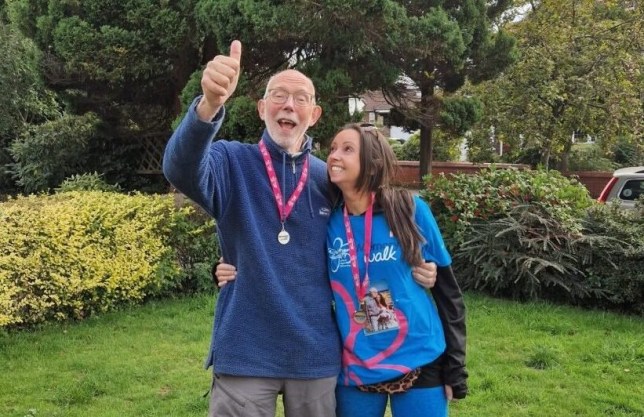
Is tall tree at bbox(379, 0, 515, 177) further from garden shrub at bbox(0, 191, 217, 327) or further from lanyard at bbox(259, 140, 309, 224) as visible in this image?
lanyard at bbox(259, 140, 309, 224)

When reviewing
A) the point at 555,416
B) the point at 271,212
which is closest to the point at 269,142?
the point at 271,212

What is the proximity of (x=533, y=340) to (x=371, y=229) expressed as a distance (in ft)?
12.9

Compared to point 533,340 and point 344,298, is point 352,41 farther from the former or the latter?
point 344,298

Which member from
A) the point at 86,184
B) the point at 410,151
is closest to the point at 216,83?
the point at 86,184

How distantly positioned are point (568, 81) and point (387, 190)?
44.5 feet

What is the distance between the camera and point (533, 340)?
18.6ft

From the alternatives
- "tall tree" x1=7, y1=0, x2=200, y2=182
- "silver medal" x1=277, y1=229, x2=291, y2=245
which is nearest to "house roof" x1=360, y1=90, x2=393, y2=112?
→ "tall tree" x1=7, y1=0, x2=200, y2=182

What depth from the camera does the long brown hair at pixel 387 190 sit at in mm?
2281

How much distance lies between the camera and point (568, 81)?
567 inches

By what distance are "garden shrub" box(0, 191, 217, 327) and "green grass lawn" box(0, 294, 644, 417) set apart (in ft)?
0.83

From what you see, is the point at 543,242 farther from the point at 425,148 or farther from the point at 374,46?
the point at 425,148

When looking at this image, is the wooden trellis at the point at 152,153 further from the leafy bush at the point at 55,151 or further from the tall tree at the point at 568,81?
the tall tree at the point at 568,81

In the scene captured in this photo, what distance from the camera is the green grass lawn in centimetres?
430

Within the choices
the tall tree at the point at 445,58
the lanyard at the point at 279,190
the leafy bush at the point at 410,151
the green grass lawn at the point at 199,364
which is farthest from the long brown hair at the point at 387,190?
the leafy bush at the point at 410,151
